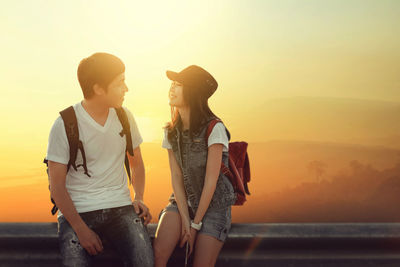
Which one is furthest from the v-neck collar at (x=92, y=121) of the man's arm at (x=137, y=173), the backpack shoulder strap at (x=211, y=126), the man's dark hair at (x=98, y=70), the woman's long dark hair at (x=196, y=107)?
the backpack shoulder strap at (x=211, y=126)

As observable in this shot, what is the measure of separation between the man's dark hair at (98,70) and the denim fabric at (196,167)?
29.2 inches

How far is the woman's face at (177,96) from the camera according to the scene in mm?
3361

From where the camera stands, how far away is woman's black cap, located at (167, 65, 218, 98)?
11.0 ft

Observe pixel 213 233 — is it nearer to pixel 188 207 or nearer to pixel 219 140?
pixel 188 207

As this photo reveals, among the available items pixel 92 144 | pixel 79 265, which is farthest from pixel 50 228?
pixel 92 144

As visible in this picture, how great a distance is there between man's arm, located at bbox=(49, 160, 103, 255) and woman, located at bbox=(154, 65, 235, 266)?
51 centimetres

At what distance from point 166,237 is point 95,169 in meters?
0.74

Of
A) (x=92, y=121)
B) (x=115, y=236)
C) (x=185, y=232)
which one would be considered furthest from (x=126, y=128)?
(x=185, y=232)

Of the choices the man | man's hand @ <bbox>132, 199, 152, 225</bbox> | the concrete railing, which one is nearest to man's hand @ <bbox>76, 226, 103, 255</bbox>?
the man

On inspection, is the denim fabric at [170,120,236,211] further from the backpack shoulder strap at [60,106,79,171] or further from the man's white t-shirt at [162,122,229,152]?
the backpack shoulder strap at [60,106,79,171]

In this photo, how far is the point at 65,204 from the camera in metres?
2.87

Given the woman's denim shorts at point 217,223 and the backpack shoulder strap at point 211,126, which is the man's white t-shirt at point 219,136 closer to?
the backpack shoulder strap at point 211,126

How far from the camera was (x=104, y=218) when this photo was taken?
3025 millimetres

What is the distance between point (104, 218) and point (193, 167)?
2.68 ft
